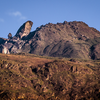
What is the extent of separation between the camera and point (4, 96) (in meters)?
199
